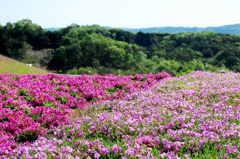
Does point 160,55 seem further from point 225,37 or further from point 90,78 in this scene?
point 90,78

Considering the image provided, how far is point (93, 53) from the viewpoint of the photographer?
287 feet

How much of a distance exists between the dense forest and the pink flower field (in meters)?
49.2

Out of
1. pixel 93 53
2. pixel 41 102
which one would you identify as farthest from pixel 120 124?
pixel 93 53

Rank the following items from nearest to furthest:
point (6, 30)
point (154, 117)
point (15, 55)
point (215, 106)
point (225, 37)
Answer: point (154, 117)
point (215, 106)
point (15, 55)
point (6, 30)
point (225, 37)

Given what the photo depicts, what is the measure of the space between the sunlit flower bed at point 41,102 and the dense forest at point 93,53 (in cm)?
4656

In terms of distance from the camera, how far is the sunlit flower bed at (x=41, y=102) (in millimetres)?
5625

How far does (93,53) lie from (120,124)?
83047 mm

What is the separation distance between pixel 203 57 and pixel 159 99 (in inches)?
5074

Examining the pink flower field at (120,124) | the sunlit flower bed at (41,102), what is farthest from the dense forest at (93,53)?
the pink flower field at (120,124)

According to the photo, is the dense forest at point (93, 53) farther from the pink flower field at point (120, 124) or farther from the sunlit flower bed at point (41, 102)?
the pink flower field at point (120, 124)

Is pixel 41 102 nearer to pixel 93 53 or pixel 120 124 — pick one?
pixel 120 124

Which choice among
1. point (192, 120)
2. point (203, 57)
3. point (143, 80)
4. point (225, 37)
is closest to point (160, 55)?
point (203, 57)

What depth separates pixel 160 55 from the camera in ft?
427

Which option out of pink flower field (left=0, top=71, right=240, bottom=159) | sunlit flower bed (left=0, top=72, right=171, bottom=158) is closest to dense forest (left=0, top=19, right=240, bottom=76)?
sunlit flower bed (left=0, top=72, right=171, bottom=158)
